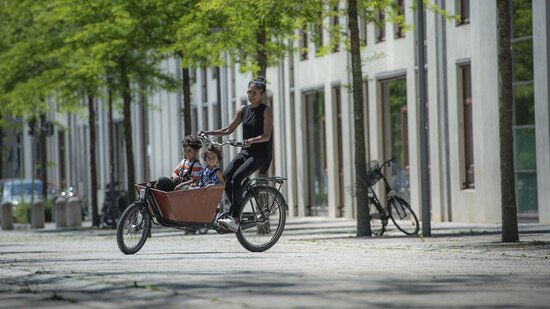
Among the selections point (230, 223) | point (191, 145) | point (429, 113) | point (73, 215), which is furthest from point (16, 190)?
point (230, 223)

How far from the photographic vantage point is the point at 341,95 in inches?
1479

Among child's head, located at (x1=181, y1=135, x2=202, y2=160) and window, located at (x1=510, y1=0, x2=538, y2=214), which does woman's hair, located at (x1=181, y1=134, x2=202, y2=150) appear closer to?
child's head, located at (x1=181, y1=135, x2=202, y2=160)

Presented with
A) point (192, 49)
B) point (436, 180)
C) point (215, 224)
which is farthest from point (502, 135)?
point (436, 180)

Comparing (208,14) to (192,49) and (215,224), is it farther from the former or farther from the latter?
(215,224)

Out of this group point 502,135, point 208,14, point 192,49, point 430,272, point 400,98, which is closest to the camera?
point 430,272

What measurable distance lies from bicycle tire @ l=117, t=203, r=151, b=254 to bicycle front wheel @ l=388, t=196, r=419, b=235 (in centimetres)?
636

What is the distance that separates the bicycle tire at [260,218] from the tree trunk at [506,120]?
278cm

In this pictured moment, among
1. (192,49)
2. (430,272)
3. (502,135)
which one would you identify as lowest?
(430,272)

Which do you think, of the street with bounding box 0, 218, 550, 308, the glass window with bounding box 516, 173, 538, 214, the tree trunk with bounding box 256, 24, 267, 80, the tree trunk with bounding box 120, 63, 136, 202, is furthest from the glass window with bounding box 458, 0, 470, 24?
the street with bounding box 0, 218, 550, 308

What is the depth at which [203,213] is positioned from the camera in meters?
17.3

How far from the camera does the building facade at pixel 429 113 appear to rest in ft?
91.4

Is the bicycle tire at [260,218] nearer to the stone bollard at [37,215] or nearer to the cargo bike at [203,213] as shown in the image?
the cargo bike at [203,213]

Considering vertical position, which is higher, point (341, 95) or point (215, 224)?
point (341, 95)

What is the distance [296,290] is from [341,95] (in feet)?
87.7
